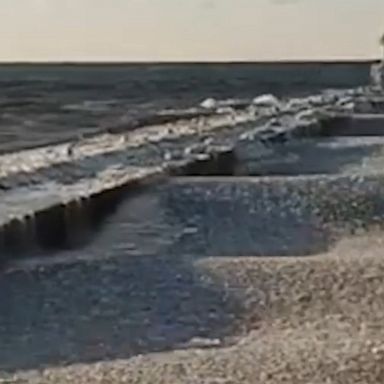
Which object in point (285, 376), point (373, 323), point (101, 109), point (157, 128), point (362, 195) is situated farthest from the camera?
point (101, 109)

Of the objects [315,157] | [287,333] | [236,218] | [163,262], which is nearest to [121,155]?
[315,157]

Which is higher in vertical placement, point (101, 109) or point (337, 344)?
point (337, 344)

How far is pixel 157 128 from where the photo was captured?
28.4 m

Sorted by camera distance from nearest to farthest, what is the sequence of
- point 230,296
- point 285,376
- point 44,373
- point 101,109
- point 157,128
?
point 285,376 → point 44,373 → point 230,296 → point 157,128 → point 101,109

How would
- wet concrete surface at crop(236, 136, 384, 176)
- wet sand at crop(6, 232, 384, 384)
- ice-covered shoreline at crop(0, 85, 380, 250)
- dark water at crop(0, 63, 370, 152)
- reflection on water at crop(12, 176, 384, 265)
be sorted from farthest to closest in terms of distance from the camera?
dark water at crop(0, 63, 370, 152)
wet concrete surface at crop(236, 136, 384, 176)
ice-covered shoreline at crop(0, 85, 380, 250)
reflection on water at crop(12, 176, 384, 265)
wet sand at crop(6, 232, 384, 384)

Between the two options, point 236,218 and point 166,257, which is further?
point 236,218

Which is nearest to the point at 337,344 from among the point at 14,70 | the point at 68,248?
the point at 68,248

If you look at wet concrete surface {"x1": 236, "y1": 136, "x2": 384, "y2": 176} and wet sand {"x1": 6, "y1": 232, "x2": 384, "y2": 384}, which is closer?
wet sand {"x1": 6, "y1": 232, "x2": 384, "y2": 384}

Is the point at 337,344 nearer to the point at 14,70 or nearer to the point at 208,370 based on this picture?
the point at 208,370

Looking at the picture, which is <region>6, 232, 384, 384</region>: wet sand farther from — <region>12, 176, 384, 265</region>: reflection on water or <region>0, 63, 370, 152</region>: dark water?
<region>0, 63, 370, 152</region>: dark water

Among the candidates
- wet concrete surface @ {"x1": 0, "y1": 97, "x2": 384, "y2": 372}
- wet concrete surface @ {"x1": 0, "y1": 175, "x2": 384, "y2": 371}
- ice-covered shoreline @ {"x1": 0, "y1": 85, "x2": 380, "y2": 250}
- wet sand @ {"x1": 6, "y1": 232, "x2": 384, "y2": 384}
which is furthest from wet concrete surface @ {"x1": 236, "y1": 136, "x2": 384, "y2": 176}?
wet sand @ {"x1": 6, "y1": 232, "x2": 384, "y2": 384}

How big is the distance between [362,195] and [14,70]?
93254mm

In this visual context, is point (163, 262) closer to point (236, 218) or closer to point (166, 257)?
point (166, 257)

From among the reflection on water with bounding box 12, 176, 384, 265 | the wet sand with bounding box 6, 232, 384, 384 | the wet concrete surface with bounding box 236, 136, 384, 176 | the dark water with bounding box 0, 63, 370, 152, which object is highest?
the wet sand with bounding box 6, 232, 384, 384
